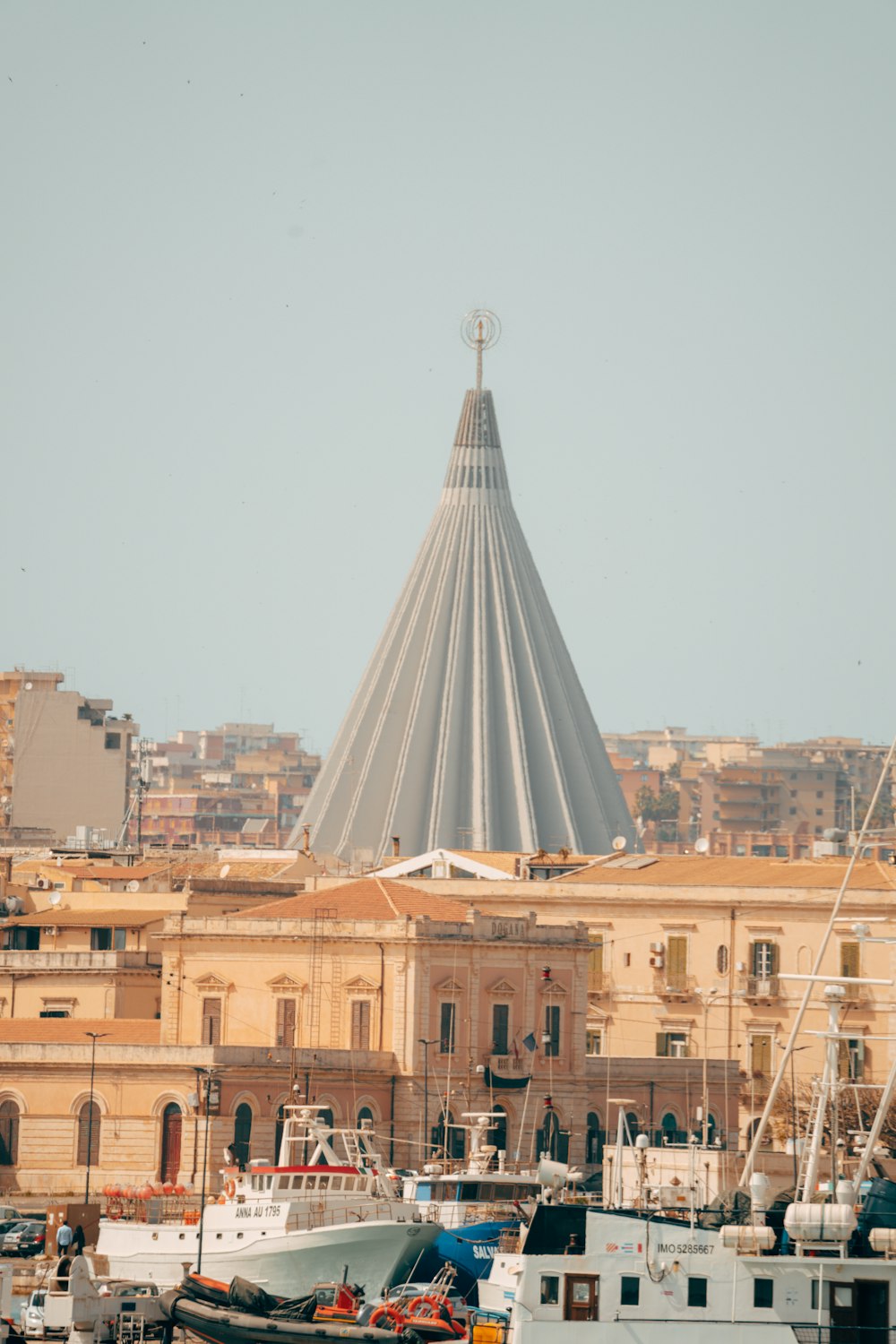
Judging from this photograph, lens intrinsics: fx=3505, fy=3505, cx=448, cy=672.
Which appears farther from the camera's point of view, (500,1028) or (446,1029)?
(500,1028)

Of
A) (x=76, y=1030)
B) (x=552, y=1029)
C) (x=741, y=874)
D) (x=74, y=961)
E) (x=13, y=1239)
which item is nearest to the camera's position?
(x=13, y=1239)

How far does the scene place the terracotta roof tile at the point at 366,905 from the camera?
255ft

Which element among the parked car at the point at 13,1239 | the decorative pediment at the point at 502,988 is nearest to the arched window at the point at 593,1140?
the decorative pediment at the point at 502,988

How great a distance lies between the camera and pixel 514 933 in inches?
3007

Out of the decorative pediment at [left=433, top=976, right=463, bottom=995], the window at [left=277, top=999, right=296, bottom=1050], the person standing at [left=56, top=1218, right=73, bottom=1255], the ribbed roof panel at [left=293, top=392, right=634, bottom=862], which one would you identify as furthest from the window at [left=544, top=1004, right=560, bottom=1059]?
the ribbed roof panel at [left=293, top=392, right=634, bottom=862]

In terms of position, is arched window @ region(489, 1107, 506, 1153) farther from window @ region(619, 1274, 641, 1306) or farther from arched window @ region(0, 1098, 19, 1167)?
window @ region(619, 1274, 641, 1306)

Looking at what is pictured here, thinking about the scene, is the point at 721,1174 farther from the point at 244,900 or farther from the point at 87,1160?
the point at 244,900

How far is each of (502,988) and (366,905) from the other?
4.50 meters

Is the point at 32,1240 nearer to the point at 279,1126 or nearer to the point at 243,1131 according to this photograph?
the point at 243,1131

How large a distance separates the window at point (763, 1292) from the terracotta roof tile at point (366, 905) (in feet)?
96.0

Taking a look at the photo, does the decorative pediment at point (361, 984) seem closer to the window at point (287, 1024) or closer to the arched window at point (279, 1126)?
the window at point (287, 1024)

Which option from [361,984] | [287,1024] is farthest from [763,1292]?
[287,1024]

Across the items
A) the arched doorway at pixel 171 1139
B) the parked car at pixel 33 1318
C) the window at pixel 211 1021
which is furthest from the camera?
the window at pixel 211 1021

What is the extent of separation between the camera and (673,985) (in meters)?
85.7
